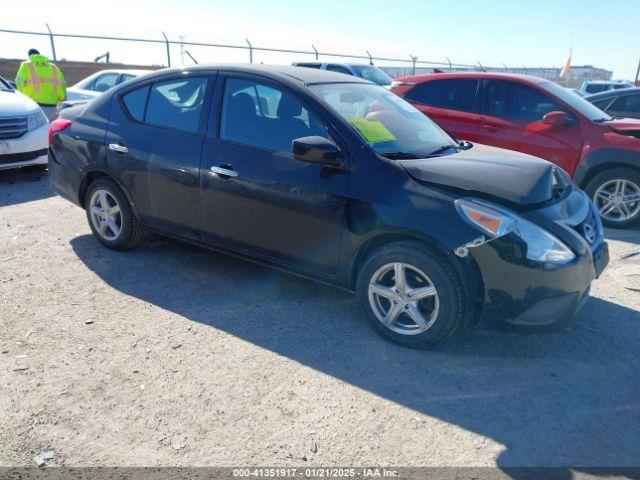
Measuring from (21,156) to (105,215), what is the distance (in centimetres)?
372

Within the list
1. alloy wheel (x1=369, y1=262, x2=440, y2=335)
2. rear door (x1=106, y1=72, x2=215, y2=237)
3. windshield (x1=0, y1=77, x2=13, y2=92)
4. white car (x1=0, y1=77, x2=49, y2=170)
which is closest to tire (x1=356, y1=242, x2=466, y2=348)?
alloy wheel (x1=369, y1=262, x2=440, y2=335)

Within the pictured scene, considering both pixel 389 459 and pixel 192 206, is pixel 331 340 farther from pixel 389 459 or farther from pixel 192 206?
pixel 192 206

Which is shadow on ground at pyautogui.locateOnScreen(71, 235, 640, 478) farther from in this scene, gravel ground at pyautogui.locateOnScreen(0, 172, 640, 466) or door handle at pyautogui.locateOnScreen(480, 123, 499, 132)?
door handle at pyautogui.locateOnScreen(480, 123, 499, 132)

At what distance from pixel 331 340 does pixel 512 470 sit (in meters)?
1.41

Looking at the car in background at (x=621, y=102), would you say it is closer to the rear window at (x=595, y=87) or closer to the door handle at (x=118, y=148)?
the door handle at (x=118, y=148)

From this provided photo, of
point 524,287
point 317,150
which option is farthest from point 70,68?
point 524,287

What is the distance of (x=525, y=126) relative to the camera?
645 centimetres

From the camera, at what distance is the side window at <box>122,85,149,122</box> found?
4547 mm

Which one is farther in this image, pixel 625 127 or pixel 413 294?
pixel 625 127

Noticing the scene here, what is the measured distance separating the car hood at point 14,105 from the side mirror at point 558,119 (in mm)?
7111

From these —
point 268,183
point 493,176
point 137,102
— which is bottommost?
point 268,183

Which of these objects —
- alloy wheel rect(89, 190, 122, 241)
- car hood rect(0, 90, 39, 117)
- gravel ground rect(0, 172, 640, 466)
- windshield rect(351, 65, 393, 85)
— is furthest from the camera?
windshield rect(351, 65, 393, 85)

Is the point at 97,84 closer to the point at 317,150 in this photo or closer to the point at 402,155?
the point at 317,150

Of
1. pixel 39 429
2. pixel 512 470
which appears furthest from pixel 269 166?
pixel 512 470
